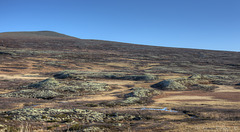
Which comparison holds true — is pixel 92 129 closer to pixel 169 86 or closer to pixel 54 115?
pixel 54 115

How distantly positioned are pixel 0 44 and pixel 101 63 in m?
62.6

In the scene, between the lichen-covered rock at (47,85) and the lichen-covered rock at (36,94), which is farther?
the lichen-covered rock at (47,85)

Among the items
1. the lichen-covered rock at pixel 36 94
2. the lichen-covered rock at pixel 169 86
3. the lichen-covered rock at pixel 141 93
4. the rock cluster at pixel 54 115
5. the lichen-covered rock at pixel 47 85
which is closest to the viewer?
the rock cluster at pixel 54 115

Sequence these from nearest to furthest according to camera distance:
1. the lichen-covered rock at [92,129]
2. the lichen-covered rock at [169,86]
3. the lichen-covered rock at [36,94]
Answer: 1. the lichen-covered rock at [92,129]
2. the lichen-covered rock at [36,94]
3. the lichen-covered rock at [169,86]

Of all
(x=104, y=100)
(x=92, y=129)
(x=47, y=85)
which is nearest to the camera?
(x=92, y=129)

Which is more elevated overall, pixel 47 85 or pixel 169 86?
pixel 47 85

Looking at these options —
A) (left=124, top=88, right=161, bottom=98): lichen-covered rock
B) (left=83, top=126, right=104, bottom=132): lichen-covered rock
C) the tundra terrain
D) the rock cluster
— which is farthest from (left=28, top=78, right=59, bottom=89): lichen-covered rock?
(left=83, top=126, right=104, bottom=132): lichen-covered rock

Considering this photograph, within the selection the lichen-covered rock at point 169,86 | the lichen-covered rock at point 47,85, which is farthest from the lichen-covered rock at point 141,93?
the lichen-covered rock at point 47,85

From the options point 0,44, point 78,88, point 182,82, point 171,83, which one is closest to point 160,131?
point 78,88

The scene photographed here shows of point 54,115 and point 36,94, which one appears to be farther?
point 36,94

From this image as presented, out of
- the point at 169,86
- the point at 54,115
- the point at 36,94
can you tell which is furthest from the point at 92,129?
the point at 169,86

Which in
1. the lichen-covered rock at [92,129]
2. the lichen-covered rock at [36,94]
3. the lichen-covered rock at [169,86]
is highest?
the lichen-covered rock at [92,129]

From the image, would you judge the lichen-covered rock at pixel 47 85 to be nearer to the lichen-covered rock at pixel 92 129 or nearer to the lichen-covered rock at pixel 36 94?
the lichen-covered rock at pixel 36 94

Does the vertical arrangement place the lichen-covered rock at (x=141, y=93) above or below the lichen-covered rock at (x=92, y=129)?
below
